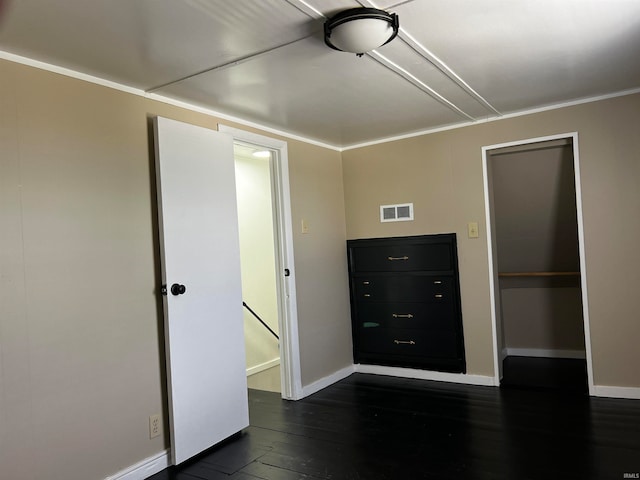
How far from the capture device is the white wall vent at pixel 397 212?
4.13m

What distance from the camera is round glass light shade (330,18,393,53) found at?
1.89 m

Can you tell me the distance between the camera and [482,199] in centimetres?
378

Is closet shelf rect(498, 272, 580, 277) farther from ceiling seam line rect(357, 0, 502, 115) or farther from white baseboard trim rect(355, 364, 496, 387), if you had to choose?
ceiling seam line rect(357, 0, 502, 115)

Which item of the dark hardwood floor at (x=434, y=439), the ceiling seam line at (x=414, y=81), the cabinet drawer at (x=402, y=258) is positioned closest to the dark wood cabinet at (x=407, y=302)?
the cabinet drawer at (x=402, y=258)

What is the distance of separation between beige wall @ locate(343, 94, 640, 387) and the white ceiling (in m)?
0.31

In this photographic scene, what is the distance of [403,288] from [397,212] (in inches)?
27.0

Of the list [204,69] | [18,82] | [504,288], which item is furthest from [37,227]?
[504,288]

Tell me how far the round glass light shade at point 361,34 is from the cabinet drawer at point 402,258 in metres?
2.29

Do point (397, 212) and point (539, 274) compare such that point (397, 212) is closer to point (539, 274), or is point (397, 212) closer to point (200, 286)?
point (539, 274)

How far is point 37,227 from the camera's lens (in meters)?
2.13

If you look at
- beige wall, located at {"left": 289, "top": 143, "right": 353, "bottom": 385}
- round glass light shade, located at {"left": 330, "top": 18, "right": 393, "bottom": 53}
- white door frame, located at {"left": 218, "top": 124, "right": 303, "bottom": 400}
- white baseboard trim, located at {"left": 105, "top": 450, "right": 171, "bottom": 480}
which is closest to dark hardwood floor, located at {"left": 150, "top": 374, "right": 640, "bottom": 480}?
white baseboard trim, located at {"left": 105, "top": 450, "right": 171, "bottom": 480}

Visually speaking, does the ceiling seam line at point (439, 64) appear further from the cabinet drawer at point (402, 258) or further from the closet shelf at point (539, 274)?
the closet shelf at point (539, 274)

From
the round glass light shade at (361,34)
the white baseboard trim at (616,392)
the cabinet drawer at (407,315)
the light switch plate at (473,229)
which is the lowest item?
the white baseboard trim at (616,392)

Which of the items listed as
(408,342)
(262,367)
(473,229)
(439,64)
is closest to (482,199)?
(473,229)
